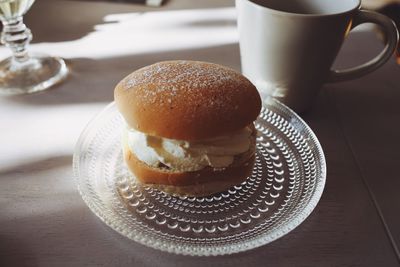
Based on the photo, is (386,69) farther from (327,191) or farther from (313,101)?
(327,191)

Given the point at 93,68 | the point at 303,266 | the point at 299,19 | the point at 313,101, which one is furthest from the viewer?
the point at 93,68

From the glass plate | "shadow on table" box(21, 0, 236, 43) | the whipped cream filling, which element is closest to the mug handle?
the glass plate

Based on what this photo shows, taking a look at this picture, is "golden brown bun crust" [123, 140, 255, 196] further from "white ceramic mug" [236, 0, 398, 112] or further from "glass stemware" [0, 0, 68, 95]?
"glass stemware" [0, 0, 68, 95]

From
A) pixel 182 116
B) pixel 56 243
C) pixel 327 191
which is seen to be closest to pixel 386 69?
pixel 327 191

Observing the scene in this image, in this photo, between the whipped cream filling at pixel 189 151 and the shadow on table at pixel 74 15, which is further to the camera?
the shadow on table at pixel 74 15

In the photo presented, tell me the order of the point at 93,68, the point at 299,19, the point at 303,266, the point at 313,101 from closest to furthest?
the point at 303,266
the point at 299,19
the point at 313,101
the point at 93,68

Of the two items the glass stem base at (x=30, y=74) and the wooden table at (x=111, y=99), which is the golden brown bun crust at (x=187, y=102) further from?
the glass stem base at (x=30, y=74)

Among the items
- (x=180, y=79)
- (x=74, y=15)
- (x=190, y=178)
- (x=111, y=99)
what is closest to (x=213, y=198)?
(x=190, y=178)

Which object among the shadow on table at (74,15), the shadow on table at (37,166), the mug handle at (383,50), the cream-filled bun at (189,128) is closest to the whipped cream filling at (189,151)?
the cream-filled bun at (189,128)

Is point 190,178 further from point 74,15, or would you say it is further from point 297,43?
point 74,15
